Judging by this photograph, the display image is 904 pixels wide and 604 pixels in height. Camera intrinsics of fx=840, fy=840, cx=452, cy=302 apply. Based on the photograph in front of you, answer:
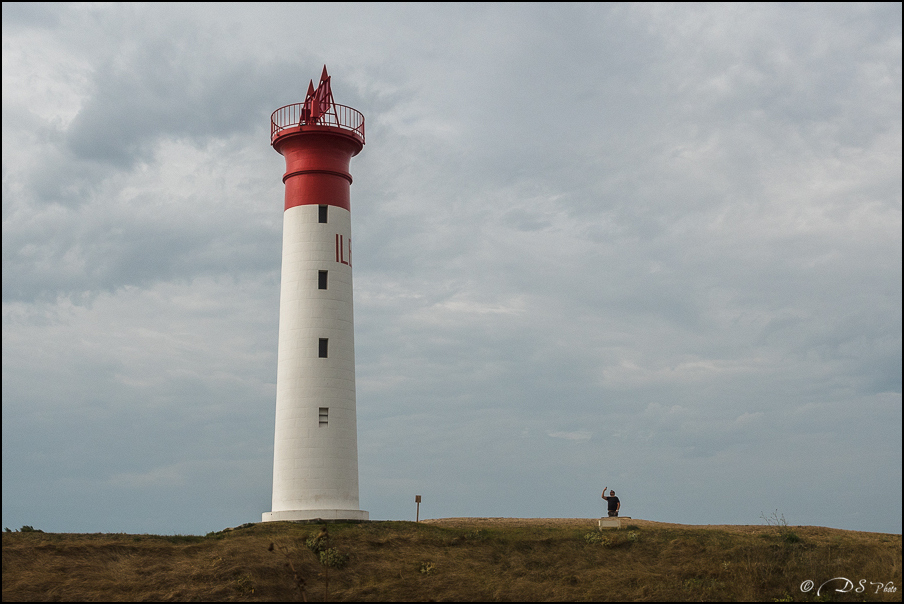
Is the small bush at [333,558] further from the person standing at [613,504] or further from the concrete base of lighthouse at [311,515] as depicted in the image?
the person standing at [613,504]

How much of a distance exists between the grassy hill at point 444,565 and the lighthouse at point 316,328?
1711mm

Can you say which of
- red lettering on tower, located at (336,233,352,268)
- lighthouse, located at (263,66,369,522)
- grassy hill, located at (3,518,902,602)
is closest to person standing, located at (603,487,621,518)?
grassy hill, located at (3,518,902,602)

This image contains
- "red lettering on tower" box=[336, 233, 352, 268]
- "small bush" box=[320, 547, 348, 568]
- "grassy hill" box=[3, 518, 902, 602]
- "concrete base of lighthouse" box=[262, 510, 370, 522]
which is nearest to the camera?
"grassy hill" box=[3, 518, 902, 602]

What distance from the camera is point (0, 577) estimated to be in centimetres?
2408

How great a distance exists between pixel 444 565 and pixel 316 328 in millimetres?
10500

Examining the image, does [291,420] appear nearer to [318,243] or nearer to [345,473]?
[345,473]

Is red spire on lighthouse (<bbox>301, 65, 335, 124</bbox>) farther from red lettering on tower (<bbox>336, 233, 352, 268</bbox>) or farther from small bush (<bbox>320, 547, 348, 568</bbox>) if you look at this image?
small bush (<bbox>320, 547, 348, 568</bbox>)

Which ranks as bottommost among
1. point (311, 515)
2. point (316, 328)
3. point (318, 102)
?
point (311, 515)

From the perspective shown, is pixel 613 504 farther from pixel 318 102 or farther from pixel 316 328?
pixel 318 102

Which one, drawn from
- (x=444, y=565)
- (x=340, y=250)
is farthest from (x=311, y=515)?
(x=340, y=250)

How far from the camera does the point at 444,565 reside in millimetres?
27750

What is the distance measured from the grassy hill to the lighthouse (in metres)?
1.71

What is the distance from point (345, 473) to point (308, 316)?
6240 mm

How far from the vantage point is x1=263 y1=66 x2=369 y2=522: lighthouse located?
31750 millimetres
